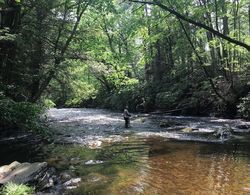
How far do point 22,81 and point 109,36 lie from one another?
30165mm

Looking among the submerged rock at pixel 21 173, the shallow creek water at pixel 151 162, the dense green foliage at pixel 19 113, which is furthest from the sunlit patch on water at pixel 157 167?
the dense green foliage at pixel 19 113

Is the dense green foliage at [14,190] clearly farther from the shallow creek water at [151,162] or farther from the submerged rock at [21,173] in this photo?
the shallow creek water at [151,162]

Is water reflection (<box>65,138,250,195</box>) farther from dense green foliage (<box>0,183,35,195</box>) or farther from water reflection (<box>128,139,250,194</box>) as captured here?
dense green foliage (<box>0,183,35,195</box>)

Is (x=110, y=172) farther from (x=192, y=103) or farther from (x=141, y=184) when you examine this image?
(x=192, y=103)

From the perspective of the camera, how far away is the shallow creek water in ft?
28.5

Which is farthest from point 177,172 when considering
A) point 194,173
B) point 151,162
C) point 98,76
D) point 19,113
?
point 98,76

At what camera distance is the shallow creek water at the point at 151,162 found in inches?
342

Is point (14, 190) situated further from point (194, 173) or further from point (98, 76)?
point (98, 76)

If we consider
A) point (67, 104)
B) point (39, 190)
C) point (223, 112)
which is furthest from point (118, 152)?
point (67, 104)

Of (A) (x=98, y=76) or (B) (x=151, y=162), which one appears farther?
(A) (x=98, y=76)

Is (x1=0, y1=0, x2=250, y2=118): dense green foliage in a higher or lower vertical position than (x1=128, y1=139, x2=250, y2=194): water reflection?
higher

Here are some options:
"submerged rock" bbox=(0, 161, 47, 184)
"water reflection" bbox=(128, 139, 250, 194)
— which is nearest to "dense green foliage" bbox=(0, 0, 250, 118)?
"water reflection" bbox=(128, 139, 250, 194)

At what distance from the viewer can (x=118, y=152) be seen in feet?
44.1

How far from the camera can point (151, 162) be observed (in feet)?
37.9
